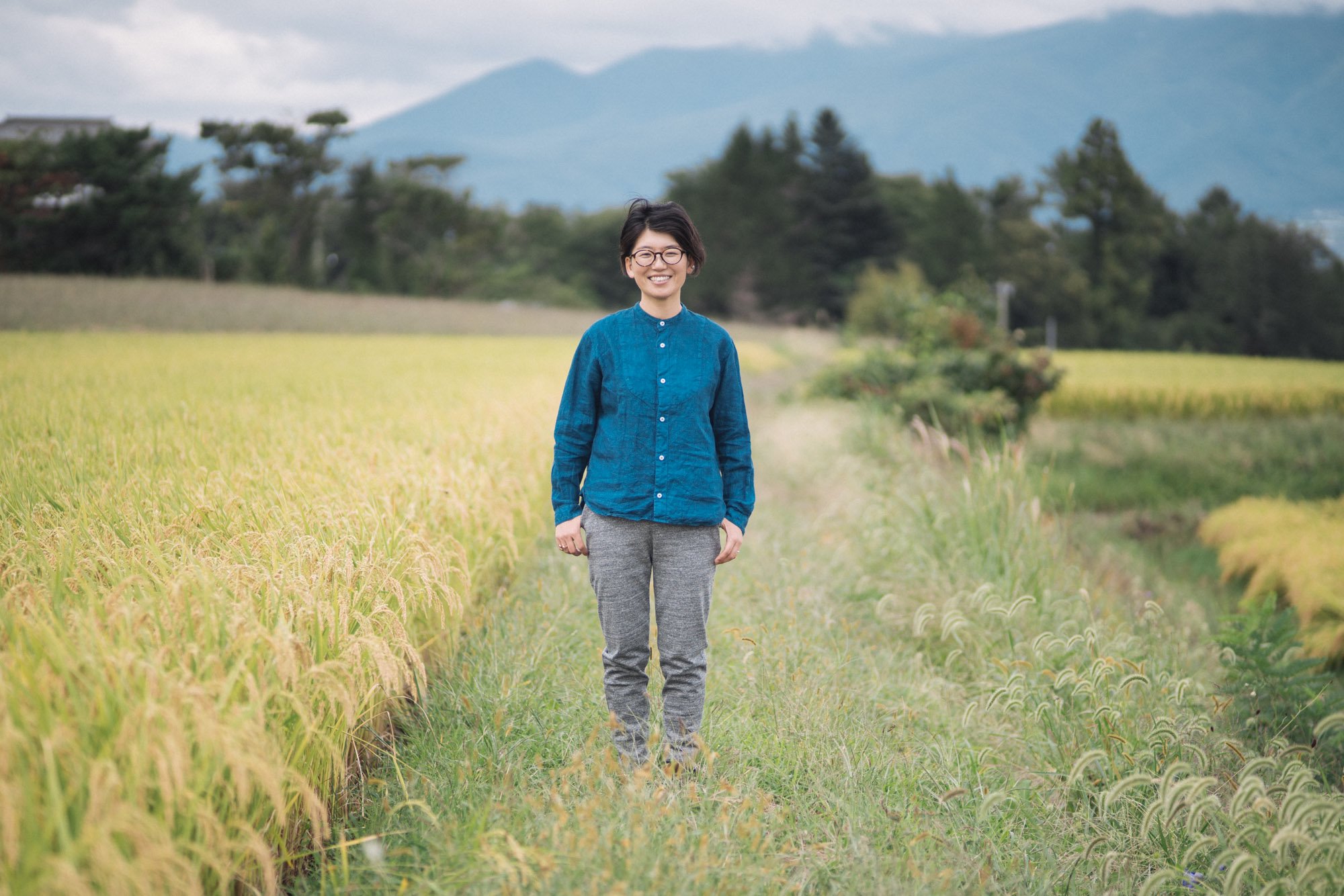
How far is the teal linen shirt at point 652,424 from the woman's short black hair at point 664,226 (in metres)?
0.20

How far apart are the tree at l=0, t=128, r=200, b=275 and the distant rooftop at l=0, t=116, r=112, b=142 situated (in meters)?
1.49

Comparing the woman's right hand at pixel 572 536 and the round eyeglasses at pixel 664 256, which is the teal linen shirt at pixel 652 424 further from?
the round eyeglasses at pixel 664 256

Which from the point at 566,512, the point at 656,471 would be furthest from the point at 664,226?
the point at 566,512

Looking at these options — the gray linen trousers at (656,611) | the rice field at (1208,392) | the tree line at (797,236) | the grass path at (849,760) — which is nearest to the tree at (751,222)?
the tree line at (797,236)

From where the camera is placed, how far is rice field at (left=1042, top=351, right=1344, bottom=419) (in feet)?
49.4

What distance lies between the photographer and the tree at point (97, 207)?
938 inches

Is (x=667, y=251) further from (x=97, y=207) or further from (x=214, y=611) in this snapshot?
(x=97, y=207)

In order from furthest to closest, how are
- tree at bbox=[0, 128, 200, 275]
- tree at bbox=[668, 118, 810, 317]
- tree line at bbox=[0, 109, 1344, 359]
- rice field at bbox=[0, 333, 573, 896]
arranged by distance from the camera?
tree at bbox=[668, 118, 810, 317]
tree line at bbox=[0, 109, 1344, 359]
tree at bbox=[0, 128, 200, 275]
rice field at bbox=[0, 333, 573, 896]

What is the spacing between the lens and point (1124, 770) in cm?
303

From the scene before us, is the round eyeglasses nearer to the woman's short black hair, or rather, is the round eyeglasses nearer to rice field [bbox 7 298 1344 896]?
the woman's short black hair

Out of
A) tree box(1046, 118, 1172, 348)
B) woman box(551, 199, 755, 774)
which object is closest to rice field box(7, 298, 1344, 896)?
woman box(551, 199, 755, 774)

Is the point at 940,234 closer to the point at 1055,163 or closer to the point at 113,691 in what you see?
the point at 1055,163

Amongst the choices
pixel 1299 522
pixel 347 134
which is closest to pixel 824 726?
pixel 1299 522

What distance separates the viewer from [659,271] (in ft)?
9.17
